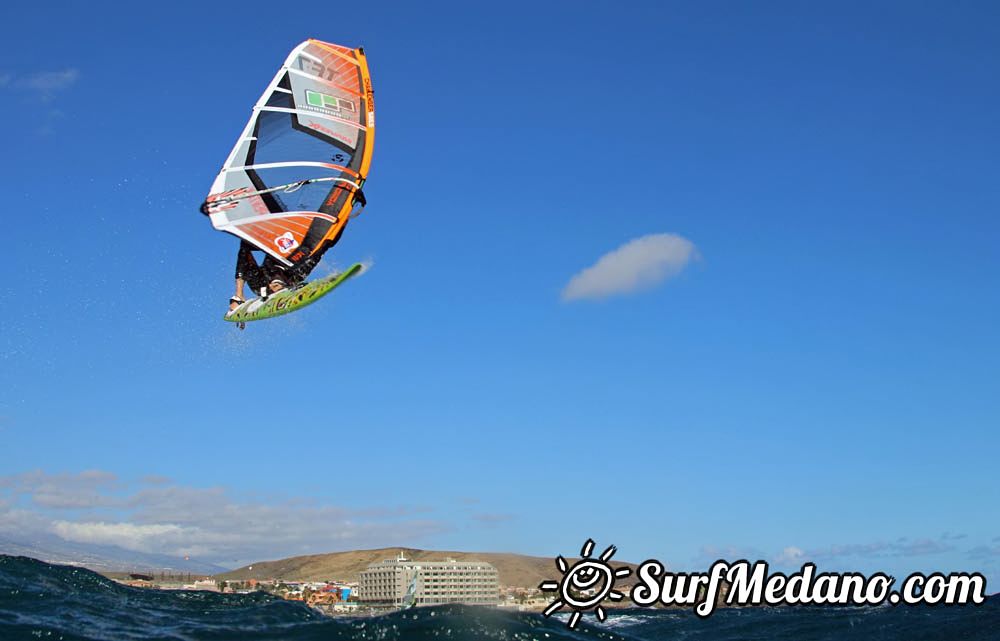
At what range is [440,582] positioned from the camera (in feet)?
120

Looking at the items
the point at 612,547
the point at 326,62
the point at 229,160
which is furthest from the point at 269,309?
the point at 612,547

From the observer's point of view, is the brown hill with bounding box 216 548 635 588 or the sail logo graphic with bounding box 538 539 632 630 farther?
the brown hill with bounding box 216 548 635 588

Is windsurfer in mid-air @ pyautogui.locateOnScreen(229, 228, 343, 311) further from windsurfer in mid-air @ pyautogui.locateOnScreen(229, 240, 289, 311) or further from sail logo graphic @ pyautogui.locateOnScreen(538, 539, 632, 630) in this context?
sail logo graphic @ pyautogui.locateOnScreen(538, 539, 632, 630)

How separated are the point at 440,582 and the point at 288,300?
1956 cm

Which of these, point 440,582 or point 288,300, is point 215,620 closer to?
point 288,300

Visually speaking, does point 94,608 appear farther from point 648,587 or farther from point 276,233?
point 648,587

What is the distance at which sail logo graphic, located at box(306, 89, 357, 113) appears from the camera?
76.1 ft

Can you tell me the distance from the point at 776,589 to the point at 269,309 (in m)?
12.9

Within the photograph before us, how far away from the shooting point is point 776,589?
55.0ft

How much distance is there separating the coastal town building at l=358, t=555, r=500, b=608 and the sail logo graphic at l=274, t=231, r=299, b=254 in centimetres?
1612

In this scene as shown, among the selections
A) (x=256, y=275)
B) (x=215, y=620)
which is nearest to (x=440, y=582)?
(x=256, y=275)

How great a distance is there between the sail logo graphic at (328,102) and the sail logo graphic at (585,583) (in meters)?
13.9

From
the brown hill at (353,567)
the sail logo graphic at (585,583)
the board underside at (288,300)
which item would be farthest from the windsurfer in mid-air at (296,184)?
the brown hill at (353,567)

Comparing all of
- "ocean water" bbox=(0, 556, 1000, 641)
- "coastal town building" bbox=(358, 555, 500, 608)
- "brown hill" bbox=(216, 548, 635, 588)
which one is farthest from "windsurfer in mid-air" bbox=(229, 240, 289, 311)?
"brown hill" bbox=(216, 548, 635, 588)
